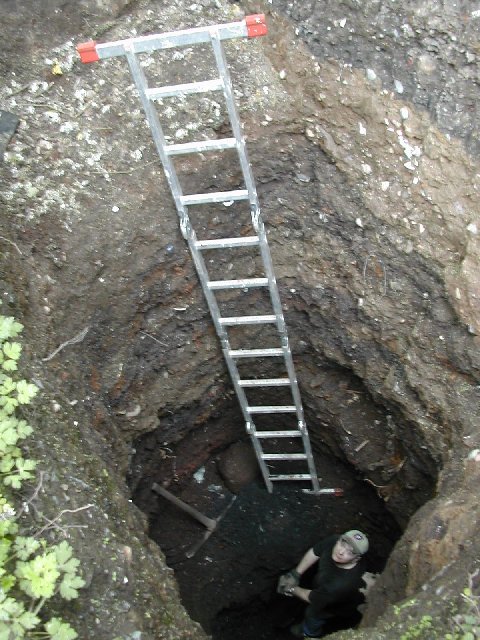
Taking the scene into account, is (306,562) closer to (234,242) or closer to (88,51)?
(234,242)

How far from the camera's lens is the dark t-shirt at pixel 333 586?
4.87 meters

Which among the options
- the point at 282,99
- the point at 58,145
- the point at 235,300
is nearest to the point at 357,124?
the point at 282,99

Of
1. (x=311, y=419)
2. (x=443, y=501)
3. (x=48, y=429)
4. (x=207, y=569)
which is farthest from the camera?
(x=207, y=569)

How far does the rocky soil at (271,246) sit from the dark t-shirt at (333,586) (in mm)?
673

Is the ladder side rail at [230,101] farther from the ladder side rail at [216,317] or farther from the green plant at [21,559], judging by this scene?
the green plant at [21,559]

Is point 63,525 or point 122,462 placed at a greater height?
point 63,525

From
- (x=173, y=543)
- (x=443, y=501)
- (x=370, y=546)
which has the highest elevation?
(x=443, y=501)

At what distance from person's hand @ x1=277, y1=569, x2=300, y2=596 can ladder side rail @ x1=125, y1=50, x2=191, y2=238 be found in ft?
10.5

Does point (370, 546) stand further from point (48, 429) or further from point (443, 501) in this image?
point (48, 429)

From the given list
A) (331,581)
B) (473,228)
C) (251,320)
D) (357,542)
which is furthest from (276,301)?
(331,581)

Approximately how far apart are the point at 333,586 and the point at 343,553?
363mm

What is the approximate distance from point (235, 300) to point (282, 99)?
146 cm

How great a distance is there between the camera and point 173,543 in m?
5.66

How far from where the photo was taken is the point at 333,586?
4.90 meters
